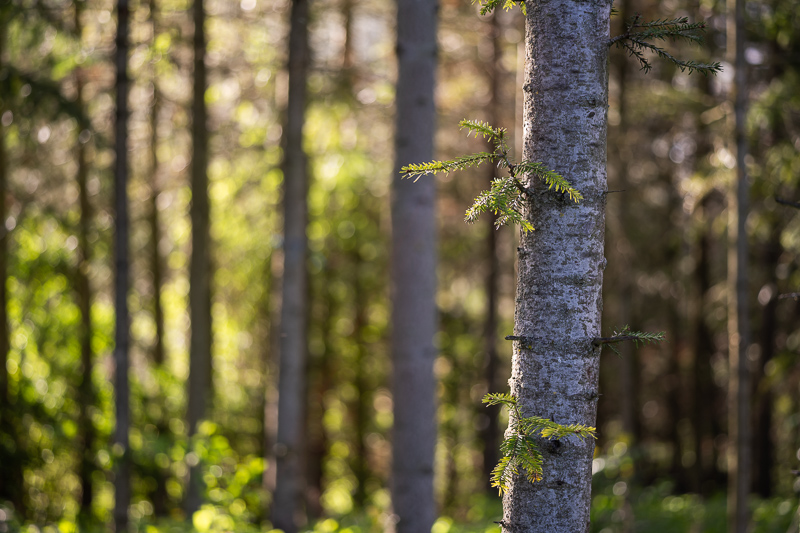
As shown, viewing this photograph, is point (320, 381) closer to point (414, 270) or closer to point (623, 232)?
point (623, 232)

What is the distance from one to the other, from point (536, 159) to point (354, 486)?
13.9 m

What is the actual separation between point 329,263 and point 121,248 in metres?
8.30

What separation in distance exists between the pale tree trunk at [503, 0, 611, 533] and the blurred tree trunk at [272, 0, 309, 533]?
14.7 ft

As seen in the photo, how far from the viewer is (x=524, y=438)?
2.13 metres

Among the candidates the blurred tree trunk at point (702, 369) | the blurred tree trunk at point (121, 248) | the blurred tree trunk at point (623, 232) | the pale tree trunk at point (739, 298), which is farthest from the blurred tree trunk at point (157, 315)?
the blurred tree trunk at point (702, 369)

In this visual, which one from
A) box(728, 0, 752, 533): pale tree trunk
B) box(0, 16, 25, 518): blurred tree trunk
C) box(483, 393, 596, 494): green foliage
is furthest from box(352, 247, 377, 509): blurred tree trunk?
box(483, 393, 596, 494): green foliage

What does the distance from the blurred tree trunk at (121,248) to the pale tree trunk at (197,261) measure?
1.66m

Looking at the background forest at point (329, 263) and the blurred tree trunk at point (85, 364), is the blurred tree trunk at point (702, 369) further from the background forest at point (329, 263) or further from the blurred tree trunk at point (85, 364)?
the blurred tree trunk at point (85, 364)

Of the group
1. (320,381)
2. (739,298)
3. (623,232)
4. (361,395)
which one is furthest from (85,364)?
(739,298)

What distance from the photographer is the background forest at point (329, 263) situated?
23.5 feet

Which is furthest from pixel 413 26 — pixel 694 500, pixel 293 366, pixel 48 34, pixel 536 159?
pixel 694 500

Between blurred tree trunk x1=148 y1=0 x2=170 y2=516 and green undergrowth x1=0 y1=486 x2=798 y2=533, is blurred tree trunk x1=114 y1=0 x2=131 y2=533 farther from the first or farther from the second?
blurred tree trunk x1=148 y1=0 x2=170 y2=516

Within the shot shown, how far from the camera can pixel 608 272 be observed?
433 inches

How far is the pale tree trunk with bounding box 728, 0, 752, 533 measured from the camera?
19.1 ft
